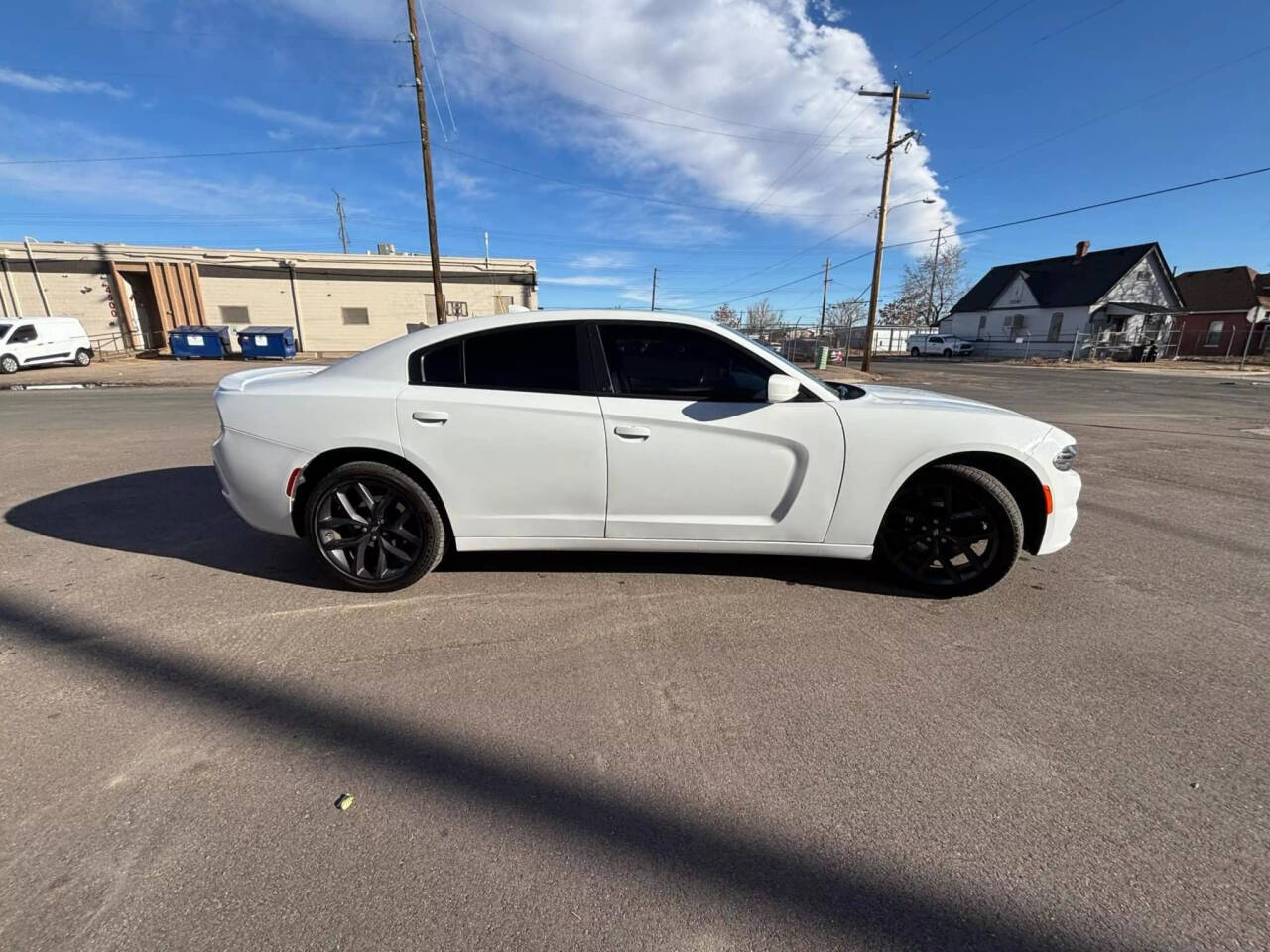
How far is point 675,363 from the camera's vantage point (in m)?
3.14

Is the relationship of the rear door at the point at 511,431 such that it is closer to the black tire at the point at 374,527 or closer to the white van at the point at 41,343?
the black tire at the point at 374,527

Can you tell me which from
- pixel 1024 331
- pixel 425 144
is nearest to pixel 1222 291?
pixel 1024 331

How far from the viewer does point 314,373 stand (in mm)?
3500

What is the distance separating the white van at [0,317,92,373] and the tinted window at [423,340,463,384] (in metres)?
25.5

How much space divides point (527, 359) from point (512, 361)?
84 millimetres

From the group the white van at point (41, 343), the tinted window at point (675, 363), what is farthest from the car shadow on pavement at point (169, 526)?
the white van at point (41, 343)

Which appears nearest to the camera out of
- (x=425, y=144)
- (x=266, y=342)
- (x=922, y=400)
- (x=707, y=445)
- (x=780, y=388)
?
(x=780, y=388)

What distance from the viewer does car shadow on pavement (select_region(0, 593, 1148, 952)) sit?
1.45 metres

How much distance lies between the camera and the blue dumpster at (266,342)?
23656 mm

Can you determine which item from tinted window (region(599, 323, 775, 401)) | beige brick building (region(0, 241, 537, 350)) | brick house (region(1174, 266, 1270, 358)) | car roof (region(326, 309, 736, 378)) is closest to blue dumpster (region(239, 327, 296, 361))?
beige brick building (region(0, 241, 537, 350))

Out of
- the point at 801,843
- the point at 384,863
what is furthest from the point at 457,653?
the point at 801,843

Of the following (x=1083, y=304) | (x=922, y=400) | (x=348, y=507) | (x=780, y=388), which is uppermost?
(x=1083, y=304)

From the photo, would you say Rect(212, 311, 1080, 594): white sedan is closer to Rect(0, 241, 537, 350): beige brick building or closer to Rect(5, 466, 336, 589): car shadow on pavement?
Rect(5, 466, 336, 589): car shadow on pavement

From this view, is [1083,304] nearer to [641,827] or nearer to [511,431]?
[511,431]
